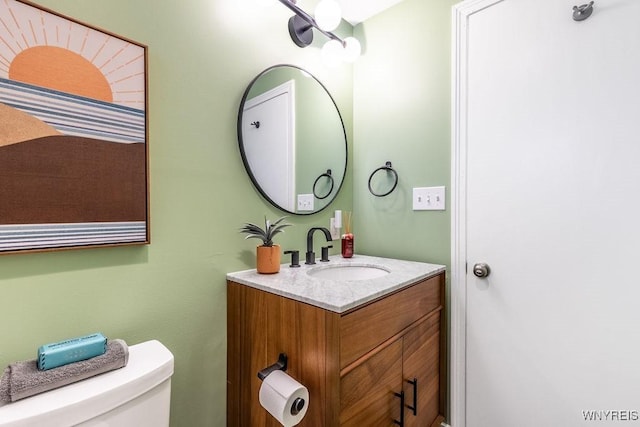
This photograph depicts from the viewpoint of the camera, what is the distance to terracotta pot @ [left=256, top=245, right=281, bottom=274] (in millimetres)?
1175

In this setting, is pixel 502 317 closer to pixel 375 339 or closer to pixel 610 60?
pixel 375 339

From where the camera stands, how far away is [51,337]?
2.69ft

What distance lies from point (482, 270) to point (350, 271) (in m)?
0.59

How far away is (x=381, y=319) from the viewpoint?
0.97 meters

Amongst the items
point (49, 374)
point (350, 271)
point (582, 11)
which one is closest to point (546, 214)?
point (582, 11)

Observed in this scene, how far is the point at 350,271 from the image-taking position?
1476 millimetres

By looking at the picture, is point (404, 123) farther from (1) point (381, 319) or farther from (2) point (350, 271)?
(1) point (381, 319)

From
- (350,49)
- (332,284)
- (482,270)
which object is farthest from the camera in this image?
(350,49)

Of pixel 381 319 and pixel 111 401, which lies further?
pixel 381 319

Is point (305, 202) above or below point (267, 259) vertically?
above

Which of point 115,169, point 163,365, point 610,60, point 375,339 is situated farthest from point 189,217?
point 610,60

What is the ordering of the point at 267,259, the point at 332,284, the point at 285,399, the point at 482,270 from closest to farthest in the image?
the point at 285,399, the point at 332,284, the point at 267,259, the point at 482,270

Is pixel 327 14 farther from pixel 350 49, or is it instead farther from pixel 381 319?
pixel 381 319

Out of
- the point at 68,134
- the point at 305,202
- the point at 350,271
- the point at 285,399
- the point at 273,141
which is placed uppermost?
the point at 273,141
